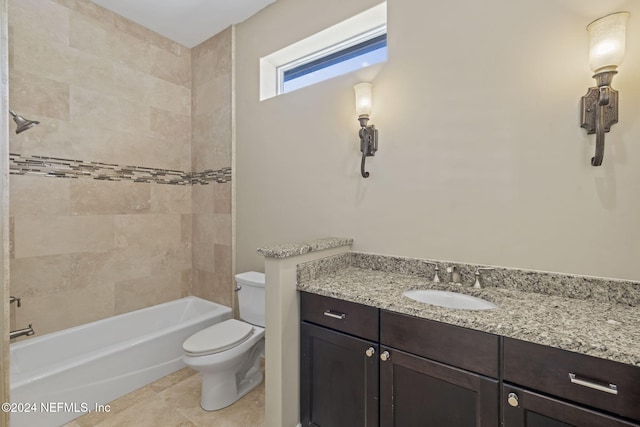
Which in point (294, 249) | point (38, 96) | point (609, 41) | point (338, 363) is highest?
point (38, 96)

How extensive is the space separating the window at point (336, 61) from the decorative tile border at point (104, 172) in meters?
0.97

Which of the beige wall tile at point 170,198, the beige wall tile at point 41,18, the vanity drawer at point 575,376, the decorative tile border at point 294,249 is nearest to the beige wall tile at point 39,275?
the beige wall tile at point 170,198

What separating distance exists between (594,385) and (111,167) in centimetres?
313

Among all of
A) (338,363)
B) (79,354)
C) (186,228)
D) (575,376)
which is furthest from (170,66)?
(575,376)

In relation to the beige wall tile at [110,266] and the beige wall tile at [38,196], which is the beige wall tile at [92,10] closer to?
the beige wall tile at [38,196]

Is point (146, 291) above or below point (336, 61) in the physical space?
below

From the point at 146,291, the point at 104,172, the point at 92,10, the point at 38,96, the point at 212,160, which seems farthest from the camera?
the point at 212,160

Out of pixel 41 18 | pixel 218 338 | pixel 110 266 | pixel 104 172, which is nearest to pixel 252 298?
pixel 218 338

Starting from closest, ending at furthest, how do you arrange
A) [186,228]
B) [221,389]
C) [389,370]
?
[389,370] < [221,389] < [186,228]

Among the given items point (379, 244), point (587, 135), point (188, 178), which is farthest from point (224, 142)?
point (587, 135)

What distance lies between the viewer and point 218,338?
1882mm

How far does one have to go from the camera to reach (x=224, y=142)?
106 inches

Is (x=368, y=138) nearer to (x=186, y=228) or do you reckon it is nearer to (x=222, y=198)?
(x=222, y=198)

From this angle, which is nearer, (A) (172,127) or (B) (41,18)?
(B) (41,18)
